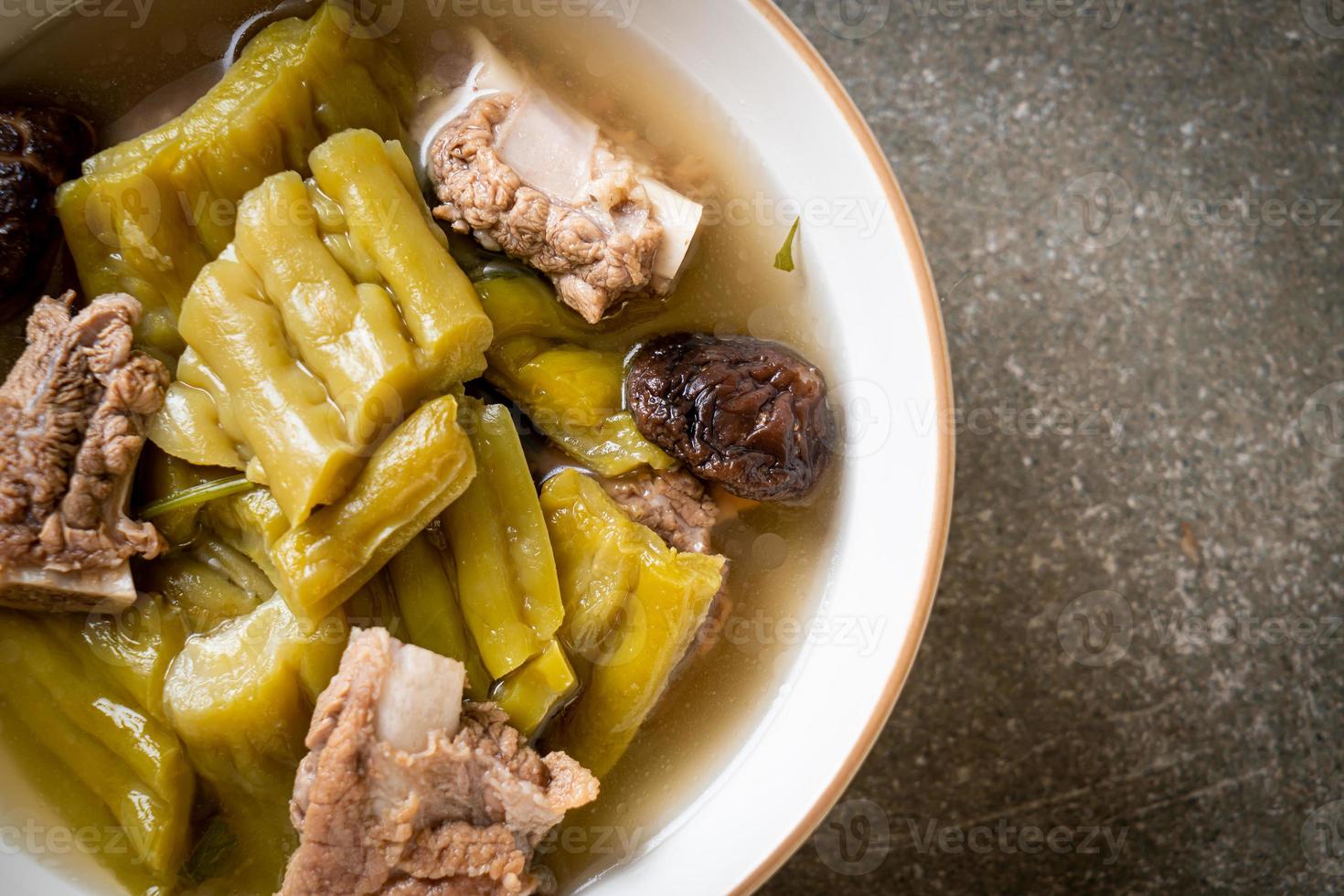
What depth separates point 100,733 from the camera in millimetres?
1643

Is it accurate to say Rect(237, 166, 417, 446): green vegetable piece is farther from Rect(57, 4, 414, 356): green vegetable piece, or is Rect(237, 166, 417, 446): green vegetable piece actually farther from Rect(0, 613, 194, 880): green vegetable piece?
Rect(0, 613, 194, 880): green vegetable piece

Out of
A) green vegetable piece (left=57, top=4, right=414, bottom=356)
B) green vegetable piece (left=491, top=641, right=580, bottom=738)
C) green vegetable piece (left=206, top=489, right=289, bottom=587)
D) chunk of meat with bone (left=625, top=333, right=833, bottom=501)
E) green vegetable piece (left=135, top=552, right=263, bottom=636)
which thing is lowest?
green vegetable piece (left=491, top=641, right=580, bottom=738)

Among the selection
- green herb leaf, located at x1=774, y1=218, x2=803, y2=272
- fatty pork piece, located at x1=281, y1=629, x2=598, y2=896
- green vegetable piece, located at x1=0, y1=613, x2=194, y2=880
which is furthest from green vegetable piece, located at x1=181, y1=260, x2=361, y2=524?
green herb leaf, located at x1=774, y1=218, x2=803, y2=272

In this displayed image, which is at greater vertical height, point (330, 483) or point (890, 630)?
point (330, 483)

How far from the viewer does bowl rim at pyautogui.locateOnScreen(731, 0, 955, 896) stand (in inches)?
62.3

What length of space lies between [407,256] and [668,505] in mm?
653

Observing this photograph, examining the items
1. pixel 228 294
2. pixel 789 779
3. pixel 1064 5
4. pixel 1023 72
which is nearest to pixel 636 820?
pixel 789 779

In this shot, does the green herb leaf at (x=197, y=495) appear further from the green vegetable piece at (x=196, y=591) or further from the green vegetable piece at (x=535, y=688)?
the green vegetable piece at (x=535, y=688)

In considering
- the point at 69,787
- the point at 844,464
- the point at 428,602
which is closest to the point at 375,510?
the point at 428,602

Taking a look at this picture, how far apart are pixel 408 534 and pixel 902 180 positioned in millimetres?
1351

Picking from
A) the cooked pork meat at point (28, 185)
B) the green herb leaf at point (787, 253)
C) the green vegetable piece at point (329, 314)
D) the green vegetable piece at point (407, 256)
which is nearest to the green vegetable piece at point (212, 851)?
the green vegetable piece at point (329, 314)

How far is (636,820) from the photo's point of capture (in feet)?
6.24

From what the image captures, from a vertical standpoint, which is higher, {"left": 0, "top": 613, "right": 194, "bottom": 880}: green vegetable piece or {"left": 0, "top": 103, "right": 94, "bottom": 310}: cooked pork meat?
{"left": 0, "top": 103, "right": 94, "bottom": 310}: cooked pork meat

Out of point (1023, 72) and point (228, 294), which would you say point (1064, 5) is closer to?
point (1023, 72)
